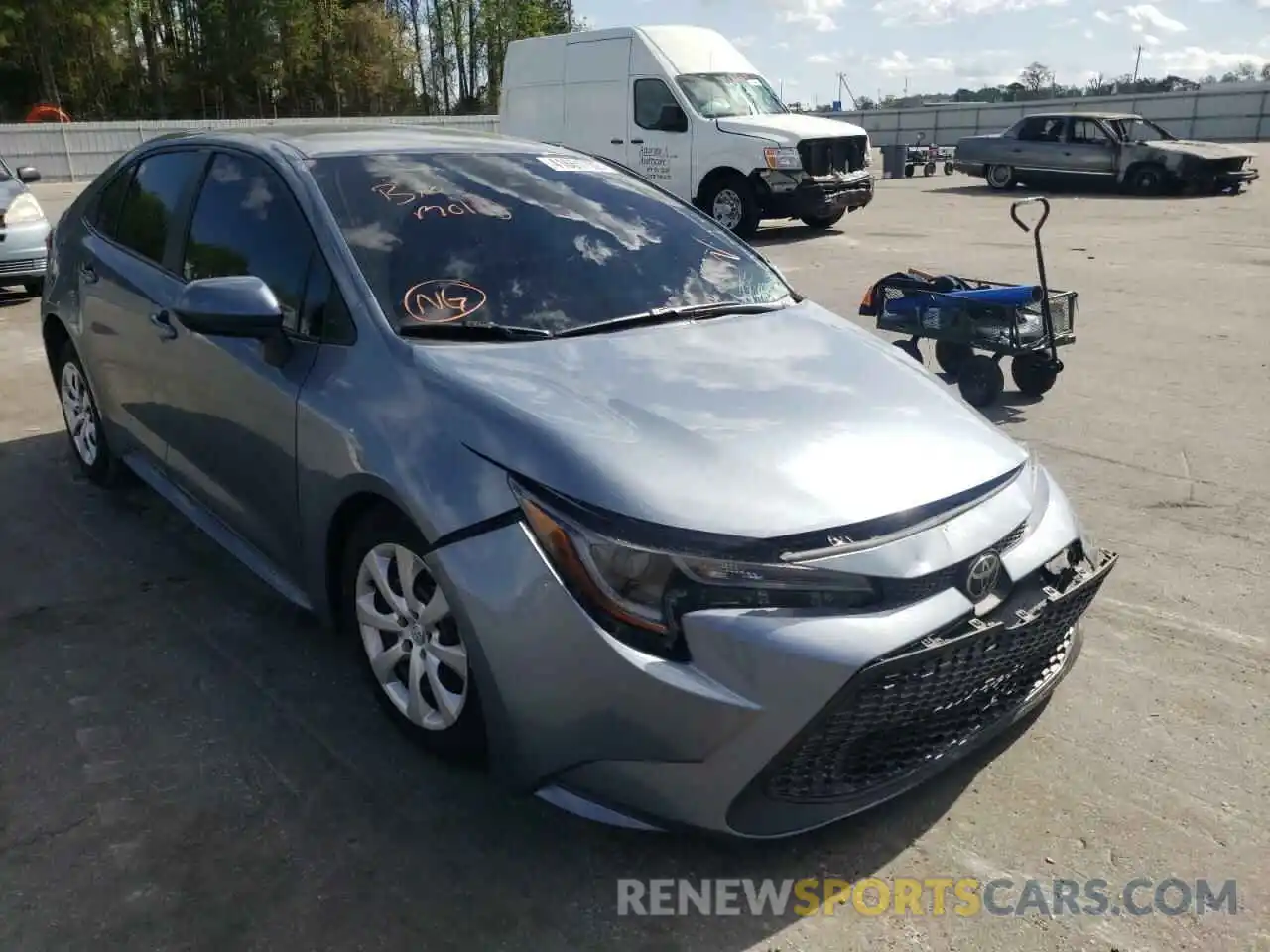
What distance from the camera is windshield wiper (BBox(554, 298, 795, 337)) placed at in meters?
3.14

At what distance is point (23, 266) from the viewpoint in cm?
949

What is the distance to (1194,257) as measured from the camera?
1229 centimetres

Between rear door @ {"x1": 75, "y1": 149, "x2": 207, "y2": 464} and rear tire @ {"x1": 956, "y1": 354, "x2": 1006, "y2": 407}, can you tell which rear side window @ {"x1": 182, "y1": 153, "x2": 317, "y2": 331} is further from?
rear tire @ {"x1": 956, "y1": 354, "x2": 1006, "y2": 407}

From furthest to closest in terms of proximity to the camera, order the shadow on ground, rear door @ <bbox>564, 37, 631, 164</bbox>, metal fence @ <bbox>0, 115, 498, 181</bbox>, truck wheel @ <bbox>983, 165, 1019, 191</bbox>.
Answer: metal fence @ <bbox>0, 115, 498, 181</bbox> → truck wheel @ <bbox>983, 165, 1019, 191</bbox> → rear door @ <bbox>564, 37, 631, 164</bbox> → the shadow on ground

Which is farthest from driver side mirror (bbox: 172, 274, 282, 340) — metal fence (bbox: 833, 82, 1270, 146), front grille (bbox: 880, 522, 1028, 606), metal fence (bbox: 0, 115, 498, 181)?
metal fence (bbox: 833, 82, 1270, 146)

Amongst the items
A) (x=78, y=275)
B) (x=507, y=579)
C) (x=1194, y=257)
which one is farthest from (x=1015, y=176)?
(x=507, y=579)

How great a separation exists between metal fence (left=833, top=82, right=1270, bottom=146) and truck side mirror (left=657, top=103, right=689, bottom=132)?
78.2 feet

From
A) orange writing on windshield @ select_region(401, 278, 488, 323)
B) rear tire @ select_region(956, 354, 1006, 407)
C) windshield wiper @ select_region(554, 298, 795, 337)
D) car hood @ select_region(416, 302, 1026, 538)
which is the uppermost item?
orange writing on windshield @ select_region(401, 278, 488, 323)

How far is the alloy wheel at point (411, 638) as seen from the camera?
265 cm

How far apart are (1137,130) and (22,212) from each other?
19.2 m

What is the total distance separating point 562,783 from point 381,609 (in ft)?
2.68

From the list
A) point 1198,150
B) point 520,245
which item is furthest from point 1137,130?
point 520,245

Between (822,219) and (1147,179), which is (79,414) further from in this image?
(1147,179)

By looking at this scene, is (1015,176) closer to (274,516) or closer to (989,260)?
(989,260)
